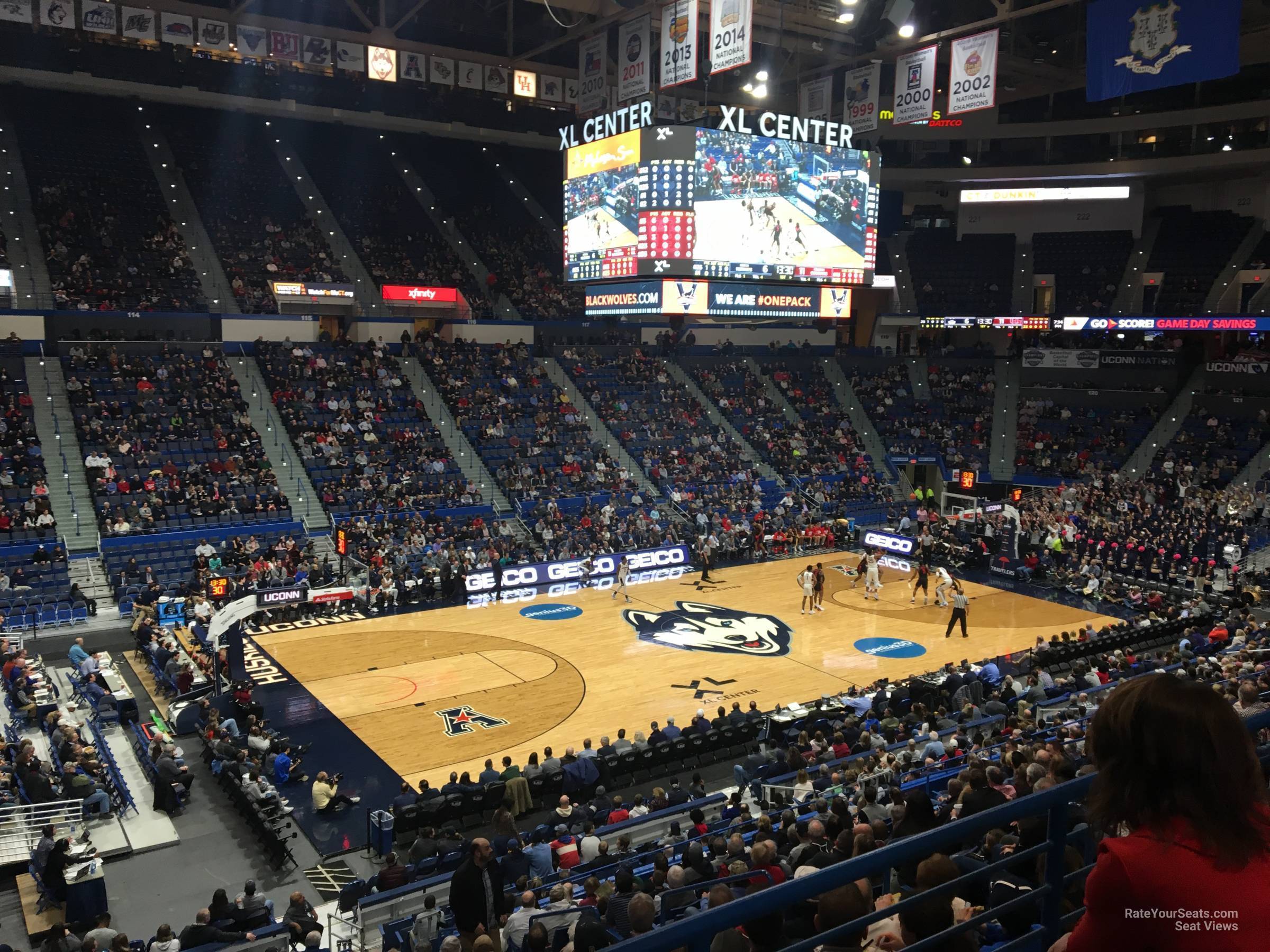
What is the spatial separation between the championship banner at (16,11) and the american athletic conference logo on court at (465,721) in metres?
24.8

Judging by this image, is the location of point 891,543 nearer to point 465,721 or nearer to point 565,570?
point 565,570

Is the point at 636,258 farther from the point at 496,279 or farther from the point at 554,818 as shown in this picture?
the point at 496,279

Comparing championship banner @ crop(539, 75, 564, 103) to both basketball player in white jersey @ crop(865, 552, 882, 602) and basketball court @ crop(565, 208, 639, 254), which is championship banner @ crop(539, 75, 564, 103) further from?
basketball player in white jersey @ crop(865, 552, 882, 602)

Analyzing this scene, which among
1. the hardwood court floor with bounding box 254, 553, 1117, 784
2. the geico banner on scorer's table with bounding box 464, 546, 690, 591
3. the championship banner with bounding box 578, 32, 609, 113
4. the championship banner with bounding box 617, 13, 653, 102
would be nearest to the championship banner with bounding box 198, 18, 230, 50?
the championship banner with bounding box 578, 32, 609, 113

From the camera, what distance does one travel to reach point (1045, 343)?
46.3 m

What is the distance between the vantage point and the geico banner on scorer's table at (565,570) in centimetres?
2825

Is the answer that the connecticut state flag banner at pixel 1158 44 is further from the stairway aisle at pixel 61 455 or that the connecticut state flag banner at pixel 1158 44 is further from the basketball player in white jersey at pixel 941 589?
the stairway aisle at pixel 61 455

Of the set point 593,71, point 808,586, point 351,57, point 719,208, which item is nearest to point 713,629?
point 808,586

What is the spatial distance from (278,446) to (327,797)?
64.8ft

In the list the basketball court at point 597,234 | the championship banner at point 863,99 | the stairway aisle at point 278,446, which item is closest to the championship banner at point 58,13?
the stairway aisle at point 278,446

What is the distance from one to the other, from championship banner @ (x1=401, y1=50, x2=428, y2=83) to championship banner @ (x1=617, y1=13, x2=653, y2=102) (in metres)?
8.37

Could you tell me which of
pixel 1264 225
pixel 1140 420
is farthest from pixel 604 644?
pixel 1264 225

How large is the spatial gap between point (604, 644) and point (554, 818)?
981cm

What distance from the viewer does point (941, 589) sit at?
2850 cm
